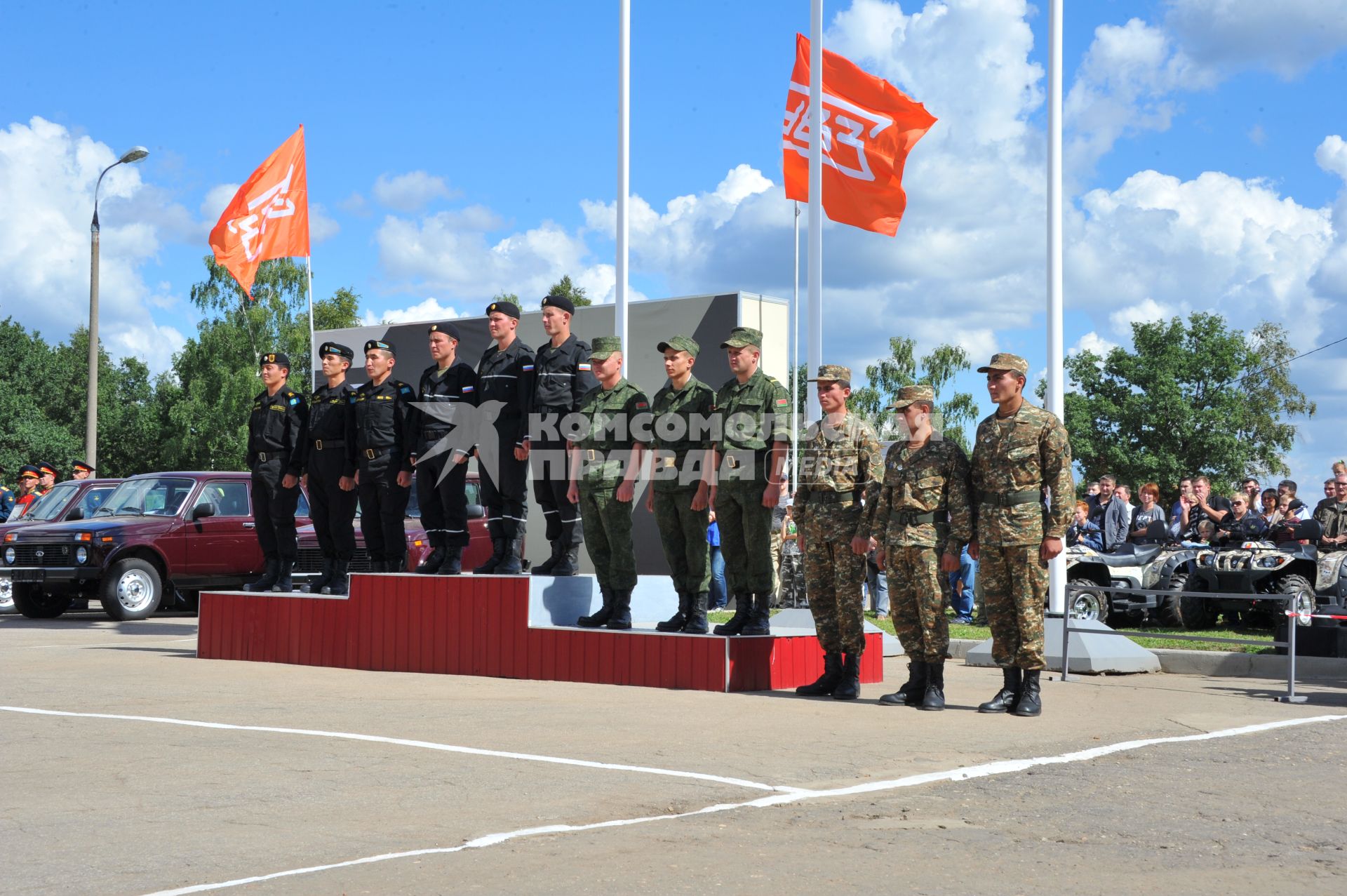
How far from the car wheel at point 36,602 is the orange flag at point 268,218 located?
5.89 m

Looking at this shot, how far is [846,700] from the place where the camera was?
31.3 feet

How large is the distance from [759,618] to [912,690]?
4.11ft

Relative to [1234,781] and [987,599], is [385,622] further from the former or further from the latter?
[1234,781]

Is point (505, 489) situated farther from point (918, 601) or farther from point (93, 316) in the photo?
point (93, 316)

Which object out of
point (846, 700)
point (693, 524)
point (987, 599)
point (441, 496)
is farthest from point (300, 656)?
point (987, 599)

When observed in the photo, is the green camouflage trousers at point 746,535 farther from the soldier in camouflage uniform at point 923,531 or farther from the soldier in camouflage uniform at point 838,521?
the soldier in camouflage uniform at point 923,531

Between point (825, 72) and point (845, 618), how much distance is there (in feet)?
29.7

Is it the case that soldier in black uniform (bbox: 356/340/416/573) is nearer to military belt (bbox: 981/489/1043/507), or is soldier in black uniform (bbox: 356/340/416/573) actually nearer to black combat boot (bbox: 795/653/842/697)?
black combat boot (bbox: 795/653/842/697)

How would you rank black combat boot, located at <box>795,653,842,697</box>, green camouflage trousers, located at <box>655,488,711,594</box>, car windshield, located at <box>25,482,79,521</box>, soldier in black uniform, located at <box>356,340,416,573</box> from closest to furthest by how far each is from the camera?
black combat boot, located at <box>795,653,842,697</box>
green camouflage trousers, located at <box>655,488,711,594</box>
soldier in black uniform, located at <box>356,340,416,573</box>
car windshield, located at <box>25,482,79,521</box>

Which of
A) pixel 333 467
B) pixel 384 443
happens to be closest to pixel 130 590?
pixel 333 467

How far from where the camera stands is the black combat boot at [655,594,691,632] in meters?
10.3

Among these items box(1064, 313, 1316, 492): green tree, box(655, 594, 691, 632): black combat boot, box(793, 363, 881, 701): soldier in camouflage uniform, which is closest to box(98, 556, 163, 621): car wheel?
box(655, 594, 691, 632): black combat boot

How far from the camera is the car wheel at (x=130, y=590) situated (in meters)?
17.7

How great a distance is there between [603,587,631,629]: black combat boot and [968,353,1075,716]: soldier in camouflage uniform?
2.77m
